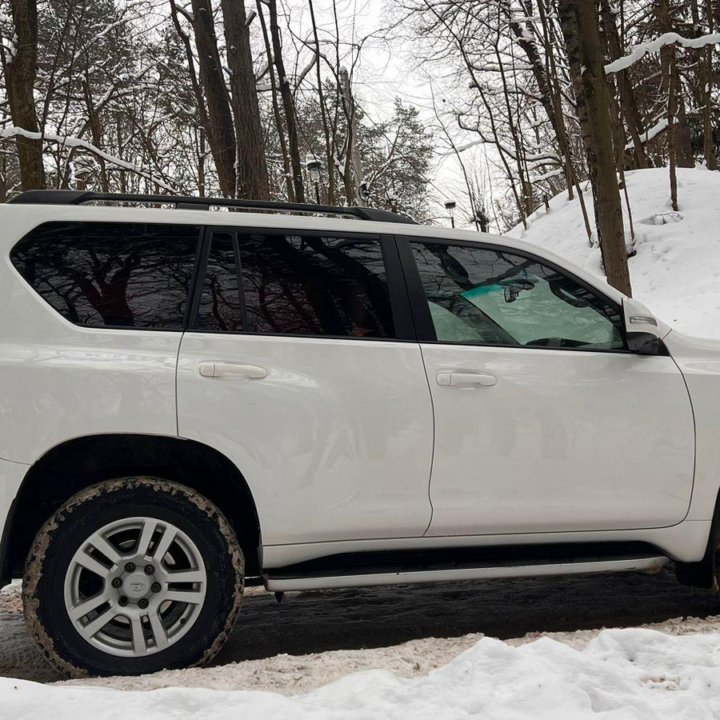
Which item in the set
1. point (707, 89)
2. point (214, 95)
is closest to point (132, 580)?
point (214, 95)

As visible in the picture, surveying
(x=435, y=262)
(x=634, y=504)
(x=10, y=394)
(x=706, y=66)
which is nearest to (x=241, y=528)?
(x=10, y=394)

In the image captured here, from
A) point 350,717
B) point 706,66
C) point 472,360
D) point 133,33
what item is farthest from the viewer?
point 133,33

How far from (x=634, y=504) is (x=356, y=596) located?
166cm

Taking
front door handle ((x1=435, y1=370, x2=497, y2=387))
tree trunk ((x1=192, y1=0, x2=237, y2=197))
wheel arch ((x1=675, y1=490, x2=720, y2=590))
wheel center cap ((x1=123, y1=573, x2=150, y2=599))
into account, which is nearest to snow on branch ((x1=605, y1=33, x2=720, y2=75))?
tree trunk ((x1=192, y1=0, x2=237, y2=197))

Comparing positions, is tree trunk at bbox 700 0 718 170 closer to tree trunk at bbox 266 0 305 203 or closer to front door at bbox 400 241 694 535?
tree trunk at bbox 266 0 305 203

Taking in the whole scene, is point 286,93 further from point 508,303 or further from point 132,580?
point 132,580

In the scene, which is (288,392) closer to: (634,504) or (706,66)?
(634,504)

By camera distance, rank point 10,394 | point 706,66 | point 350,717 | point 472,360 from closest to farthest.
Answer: point 350,717 < point 10,394 < point 472,360 < point 706,66

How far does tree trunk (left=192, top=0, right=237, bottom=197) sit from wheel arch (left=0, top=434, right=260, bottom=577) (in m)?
8.52

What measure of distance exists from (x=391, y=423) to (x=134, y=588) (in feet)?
3.85

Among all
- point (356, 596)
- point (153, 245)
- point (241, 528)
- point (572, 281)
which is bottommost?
point (356, 596)

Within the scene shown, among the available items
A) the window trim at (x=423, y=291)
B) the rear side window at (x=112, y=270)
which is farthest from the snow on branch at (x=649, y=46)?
the rear side window at (x=112, y=270)

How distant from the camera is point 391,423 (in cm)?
344

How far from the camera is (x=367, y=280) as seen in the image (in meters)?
3.69
